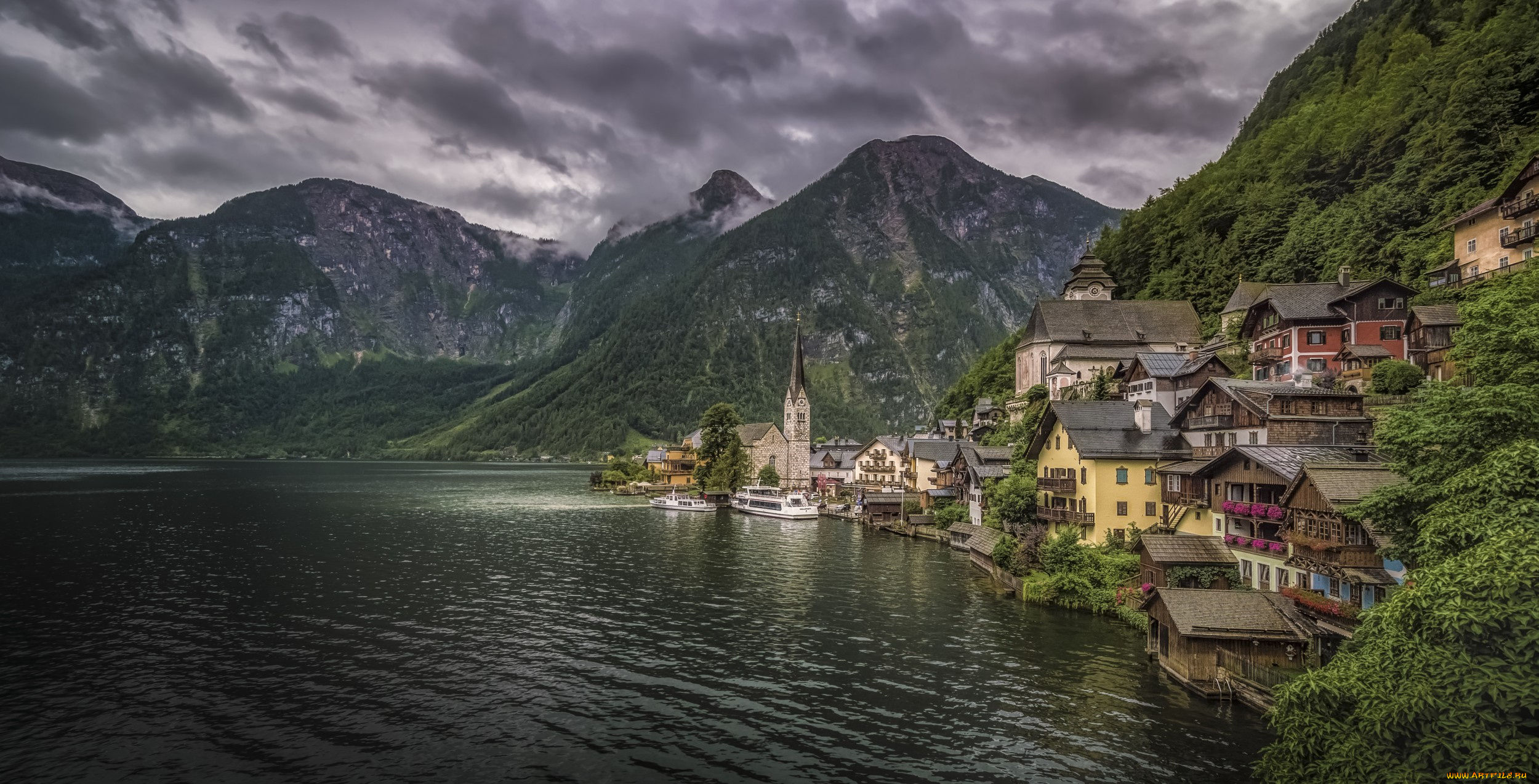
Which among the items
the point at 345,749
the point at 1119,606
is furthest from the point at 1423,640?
the point at 345,749

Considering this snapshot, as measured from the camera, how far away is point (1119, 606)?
46.4 metres

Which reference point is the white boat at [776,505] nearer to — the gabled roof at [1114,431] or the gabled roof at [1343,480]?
the gabled roof at [1114,431]

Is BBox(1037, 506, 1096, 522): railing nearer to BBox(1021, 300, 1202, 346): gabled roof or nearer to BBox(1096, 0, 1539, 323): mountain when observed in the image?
BBox(1096, 0, 1539, 323): mountain

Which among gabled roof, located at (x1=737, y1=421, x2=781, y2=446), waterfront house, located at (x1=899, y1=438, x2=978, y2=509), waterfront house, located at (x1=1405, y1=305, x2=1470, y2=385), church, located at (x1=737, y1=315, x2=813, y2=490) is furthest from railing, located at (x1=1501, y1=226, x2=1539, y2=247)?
gabled roof, located at (x1=737, y1=421, x2=781, y2=446)

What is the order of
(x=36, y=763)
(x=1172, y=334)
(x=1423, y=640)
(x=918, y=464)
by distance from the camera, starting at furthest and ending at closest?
(x=918, y=464) < (x=1172, y=334) < (x=36, y=763) < (x=1423, y=640)

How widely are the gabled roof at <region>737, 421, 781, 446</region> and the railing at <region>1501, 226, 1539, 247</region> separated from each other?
13149 centimetres

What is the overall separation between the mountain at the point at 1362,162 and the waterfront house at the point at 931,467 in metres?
36.5

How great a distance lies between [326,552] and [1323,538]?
80.9 m

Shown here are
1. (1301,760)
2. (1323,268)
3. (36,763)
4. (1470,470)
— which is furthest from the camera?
(1323,268)

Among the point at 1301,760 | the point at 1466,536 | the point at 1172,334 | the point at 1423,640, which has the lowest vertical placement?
the point at 1301,760

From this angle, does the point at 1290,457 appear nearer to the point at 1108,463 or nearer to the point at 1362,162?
the point at 1108,463

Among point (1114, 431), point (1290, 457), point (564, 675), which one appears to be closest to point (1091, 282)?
point (1114, 431)

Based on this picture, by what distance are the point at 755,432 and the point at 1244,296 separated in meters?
118

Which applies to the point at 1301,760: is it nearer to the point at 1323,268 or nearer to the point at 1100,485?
the point at 1100,485
